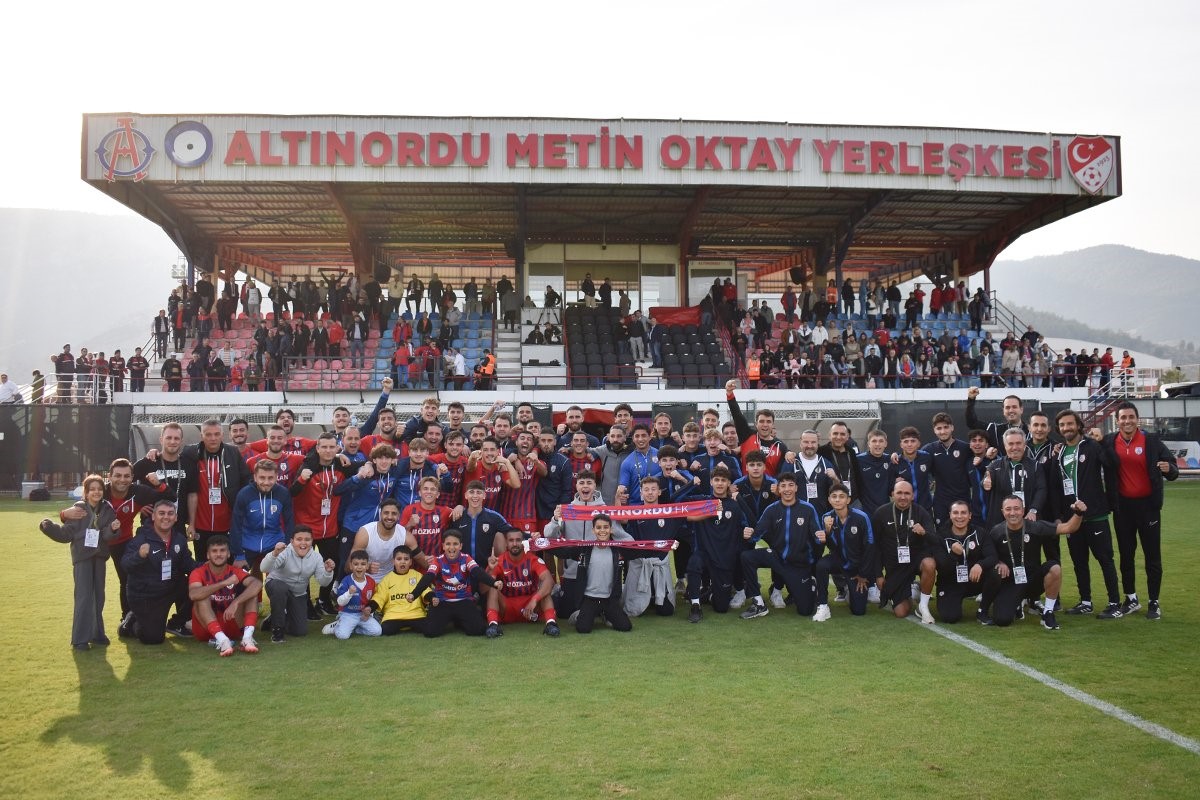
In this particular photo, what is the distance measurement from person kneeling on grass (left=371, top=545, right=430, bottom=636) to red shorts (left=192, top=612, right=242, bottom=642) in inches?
44.2

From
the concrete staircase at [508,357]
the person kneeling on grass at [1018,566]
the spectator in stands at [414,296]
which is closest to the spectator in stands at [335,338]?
the spectator in stands at [414,296]

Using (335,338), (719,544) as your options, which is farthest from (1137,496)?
(335,338)

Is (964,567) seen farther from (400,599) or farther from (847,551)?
(400,599)

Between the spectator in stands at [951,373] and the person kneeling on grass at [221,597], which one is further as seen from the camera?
the spectator in stands at [951,373]

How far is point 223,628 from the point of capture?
7715 millimetres

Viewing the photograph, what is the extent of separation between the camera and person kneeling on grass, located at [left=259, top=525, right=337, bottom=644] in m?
7.87

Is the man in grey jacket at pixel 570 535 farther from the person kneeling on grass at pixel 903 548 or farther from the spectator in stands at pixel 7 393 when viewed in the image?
the spectator in stands at pixel 7 393

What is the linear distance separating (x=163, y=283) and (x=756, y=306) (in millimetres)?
188148

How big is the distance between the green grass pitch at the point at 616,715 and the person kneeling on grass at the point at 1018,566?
26 cm

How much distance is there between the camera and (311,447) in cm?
924

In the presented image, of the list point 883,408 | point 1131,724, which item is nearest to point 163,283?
point 883,408

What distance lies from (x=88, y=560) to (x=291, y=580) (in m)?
1.58

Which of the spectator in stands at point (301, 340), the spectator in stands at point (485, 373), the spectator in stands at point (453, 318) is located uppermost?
the spectator in stands at point (453, 318)

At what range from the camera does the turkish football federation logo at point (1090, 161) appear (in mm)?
25906
